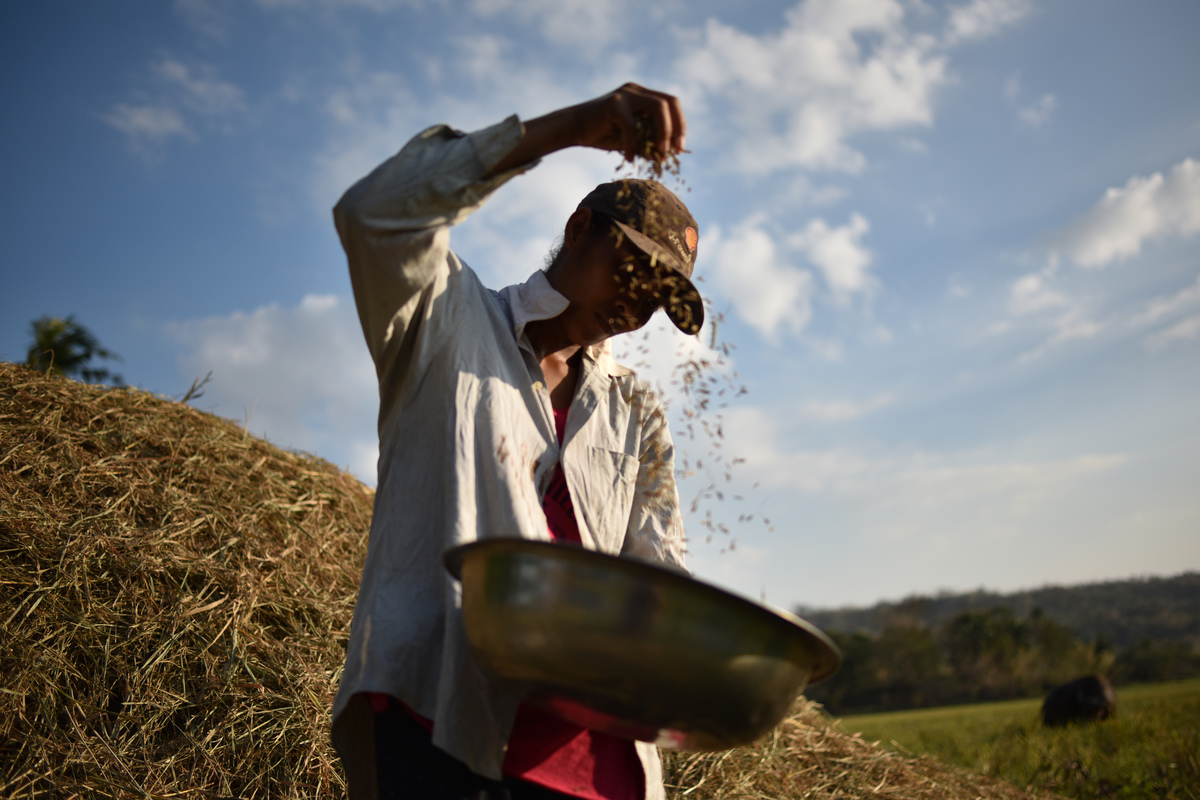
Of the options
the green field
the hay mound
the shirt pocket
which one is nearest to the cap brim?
the shirt pocket

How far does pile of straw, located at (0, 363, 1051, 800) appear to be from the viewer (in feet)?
7.82

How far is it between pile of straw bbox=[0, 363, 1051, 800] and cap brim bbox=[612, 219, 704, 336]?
6.40 ft

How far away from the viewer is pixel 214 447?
3.79 m

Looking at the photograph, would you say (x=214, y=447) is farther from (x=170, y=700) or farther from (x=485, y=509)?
(x=485, y=509)

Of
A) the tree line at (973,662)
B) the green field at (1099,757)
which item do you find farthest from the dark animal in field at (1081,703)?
the tree line at (973,662)

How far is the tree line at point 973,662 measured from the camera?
89.6ft

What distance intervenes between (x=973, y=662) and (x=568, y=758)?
3650 cm

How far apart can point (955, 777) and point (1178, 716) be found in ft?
20.7

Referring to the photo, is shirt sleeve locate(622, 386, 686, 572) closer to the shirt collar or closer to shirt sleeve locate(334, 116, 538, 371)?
the shirt collar

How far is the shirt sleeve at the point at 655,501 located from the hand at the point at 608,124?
2.02ft

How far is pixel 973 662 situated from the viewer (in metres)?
32.2

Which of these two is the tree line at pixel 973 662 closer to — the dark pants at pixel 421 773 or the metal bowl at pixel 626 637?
the dark pants at pixel 421 773

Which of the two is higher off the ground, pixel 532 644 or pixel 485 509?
pixel 485 509

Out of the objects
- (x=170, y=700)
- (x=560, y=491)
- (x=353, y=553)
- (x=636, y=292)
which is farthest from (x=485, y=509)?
(x=353, y=553)
